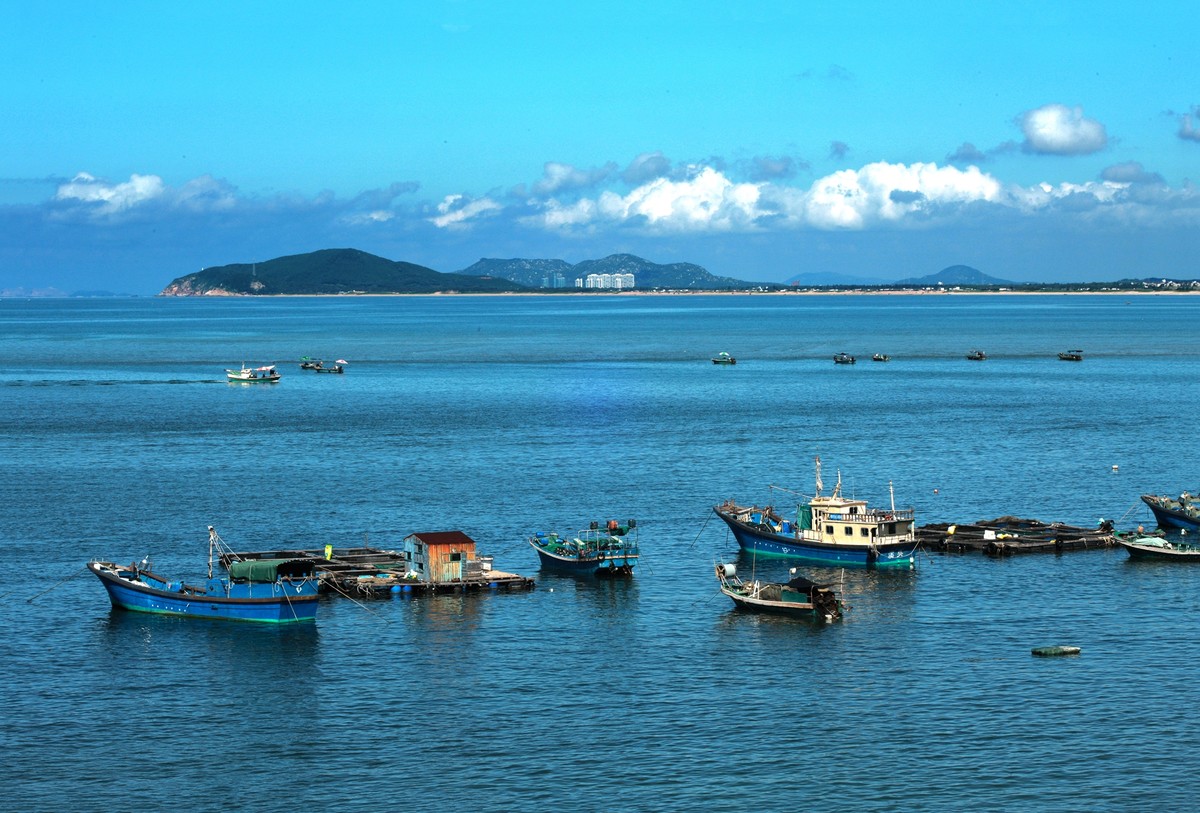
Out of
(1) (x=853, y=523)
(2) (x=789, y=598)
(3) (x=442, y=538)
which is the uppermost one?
(3) (x=442, y=538)

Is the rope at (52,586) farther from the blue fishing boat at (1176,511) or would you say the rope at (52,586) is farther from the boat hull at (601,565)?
the blue fishing boat at (1176,511)

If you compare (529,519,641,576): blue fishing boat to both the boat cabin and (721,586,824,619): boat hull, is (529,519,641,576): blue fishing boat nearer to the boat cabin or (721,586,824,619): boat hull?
(721,586,824,619): boat hull

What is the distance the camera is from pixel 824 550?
292 ft

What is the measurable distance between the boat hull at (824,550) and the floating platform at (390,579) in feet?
52.2

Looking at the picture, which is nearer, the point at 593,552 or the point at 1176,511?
the point at 593,552

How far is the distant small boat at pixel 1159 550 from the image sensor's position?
88.9 m

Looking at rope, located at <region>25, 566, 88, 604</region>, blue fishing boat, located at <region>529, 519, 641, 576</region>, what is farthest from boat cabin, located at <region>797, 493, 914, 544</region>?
rope, located at <region>25, 566, 88, 604</region>

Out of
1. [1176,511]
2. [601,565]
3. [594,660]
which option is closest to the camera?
[594,660]

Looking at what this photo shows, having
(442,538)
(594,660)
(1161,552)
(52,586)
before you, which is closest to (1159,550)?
(1161,552)

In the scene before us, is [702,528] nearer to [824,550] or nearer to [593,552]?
[824,550]

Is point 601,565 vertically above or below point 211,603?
below

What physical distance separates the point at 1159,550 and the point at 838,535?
1952 cm

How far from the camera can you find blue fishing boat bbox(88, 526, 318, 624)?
74125 millimetres

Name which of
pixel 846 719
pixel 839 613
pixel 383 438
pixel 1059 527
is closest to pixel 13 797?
pixel 846 719
